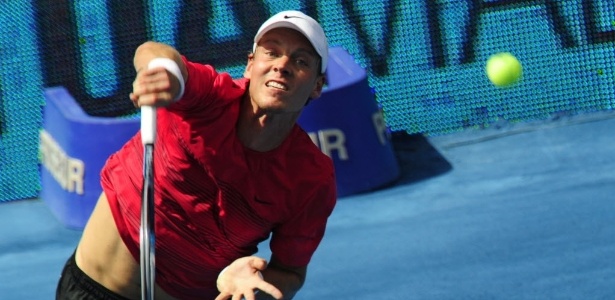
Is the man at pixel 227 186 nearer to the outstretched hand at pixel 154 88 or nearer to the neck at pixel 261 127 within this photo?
the neck at pixel 261 127

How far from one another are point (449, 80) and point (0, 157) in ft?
8.17

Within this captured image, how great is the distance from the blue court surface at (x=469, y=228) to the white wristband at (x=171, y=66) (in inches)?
86.5

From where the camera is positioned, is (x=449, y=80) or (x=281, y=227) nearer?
(x=281, y=227)

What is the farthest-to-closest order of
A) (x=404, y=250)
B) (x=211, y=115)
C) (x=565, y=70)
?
(x=565, y=70), (x=404, y=250), (x=211, y=115)

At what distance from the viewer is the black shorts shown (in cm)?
316

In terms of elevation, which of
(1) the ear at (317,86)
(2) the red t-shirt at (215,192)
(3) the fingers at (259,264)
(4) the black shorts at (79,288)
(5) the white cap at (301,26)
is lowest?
(4) the black shorts at (79,288)

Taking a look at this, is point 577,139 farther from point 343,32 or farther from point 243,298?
point 243,298

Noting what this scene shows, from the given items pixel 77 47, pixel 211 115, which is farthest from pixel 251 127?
pixel 77 47

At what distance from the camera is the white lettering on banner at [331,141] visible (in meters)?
5.90

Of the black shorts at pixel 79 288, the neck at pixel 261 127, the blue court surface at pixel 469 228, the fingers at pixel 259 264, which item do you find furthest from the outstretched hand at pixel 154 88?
the blue court surface at pixel 469 228

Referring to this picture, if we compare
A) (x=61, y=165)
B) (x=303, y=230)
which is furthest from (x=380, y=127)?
(x=303, y=230)

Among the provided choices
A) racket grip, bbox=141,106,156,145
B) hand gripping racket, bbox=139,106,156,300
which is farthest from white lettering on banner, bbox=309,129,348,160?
racket grip, bbox=141,106,156,145

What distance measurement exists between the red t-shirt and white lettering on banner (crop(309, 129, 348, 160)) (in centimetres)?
279

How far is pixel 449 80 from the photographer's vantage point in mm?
6852
